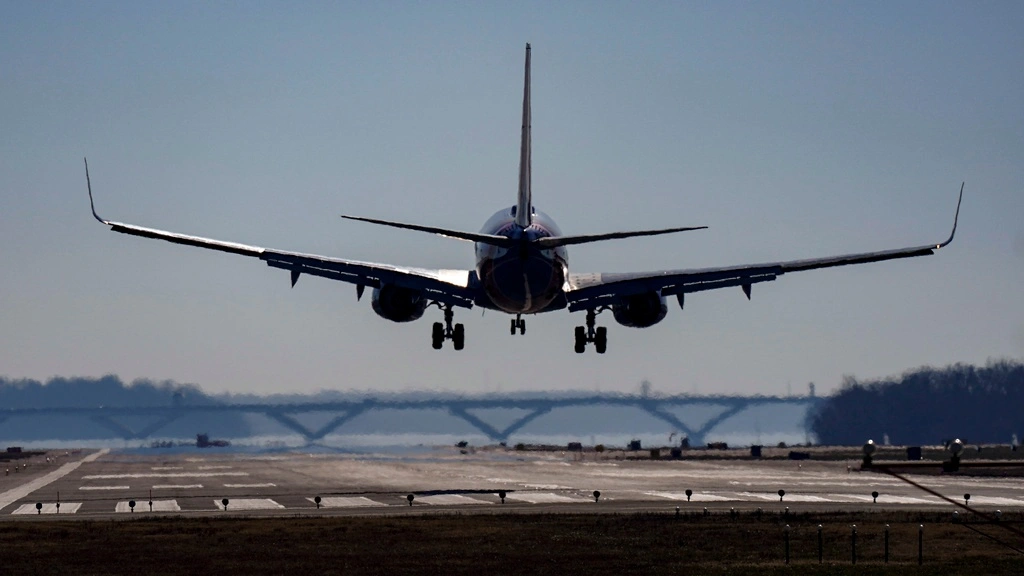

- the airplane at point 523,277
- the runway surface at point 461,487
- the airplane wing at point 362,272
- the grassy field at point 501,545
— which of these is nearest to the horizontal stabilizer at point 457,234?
the airplane at point 523,277

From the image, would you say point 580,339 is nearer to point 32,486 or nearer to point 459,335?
point 459,335

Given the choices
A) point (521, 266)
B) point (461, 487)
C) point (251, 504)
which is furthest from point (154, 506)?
point (521, 266)

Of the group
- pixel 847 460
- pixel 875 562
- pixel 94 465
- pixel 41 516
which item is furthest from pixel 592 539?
pixel 94 465

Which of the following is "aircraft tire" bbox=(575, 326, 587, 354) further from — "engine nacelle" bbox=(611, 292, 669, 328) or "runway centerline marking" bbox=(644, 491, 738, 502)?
"runway centerline marking" bbox=(644, 491, 738, 502)

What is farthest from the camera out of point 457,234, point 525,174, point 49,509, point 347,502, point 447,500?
point 447,500

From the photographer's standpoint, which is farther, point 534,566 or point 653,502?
point 653,502

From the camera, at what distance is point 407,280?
73812 mm

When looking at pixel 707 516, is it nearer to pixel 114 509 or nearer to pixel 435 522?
pixel 435 522

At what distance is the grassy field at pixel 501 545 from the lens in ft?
214

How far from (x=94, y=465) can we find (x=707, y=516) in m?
118

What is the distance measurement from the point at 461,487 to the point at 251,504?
2255 cm

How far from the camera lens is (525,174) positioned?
71.2 meters

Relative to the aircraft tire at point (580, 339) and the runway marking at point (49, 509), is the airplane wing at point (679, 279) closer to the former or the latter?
the aircraft tire at point (580, 339)

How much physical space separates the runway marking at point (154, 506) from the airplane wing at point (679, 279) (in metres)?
41.1
